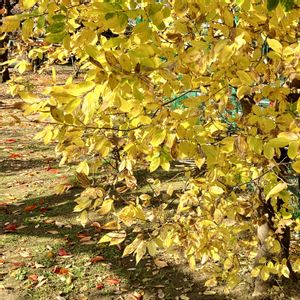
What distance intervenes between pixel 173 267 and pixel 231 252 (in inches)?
51.3

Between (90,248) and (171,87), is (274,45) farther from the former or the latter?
(90,248)

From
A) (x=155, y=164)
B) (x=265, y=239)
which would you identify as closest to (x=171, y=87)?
(x=155, y=164)

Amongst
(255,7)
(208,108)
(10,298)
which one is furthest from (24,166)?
(255,7)

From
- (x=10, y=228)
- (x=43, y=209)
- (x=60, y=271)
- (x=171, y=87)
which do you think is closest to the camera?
(x=171, y=87)

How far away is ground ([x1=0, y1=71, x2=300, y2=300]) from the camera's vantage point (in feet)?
12.6

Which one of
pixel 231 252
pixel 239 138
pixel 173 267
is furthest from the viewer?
pixel 173 267

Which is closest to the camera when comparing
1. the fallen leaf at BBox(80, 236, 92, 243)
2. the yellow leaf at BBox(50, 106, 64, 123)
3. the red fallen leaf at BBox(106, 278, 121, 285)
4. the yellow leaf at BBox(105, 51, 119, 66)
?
the yellow leaf at BBox(105, 51, 119, 66)

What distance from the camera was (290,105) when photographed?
69.4 inches

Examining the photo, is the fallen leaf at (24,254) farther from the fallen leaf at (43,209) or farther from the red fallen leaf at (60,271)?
the fallen leaf at (43,209)

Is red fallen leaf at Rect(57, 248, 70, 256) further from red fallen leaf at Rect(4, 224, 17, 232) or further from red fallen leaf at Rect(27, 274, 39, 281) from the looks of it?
red fallen leaf at Rect(4, 224, 17, 232)

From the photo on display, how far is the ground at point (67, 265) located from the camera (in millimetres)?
3842

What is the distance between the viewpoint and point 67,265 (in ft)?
14.2

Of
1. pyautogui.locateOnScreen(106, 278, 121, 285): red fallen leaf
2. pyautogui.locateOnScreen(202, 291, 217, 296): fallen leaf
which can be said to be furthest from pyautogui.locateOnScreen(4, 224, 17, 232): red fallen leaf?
pyautogui.locateOnScreen(202, 291, 217, 296): fallen leaf

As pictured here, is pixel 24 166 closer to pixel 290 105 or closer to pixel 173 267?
pixel 173 267
